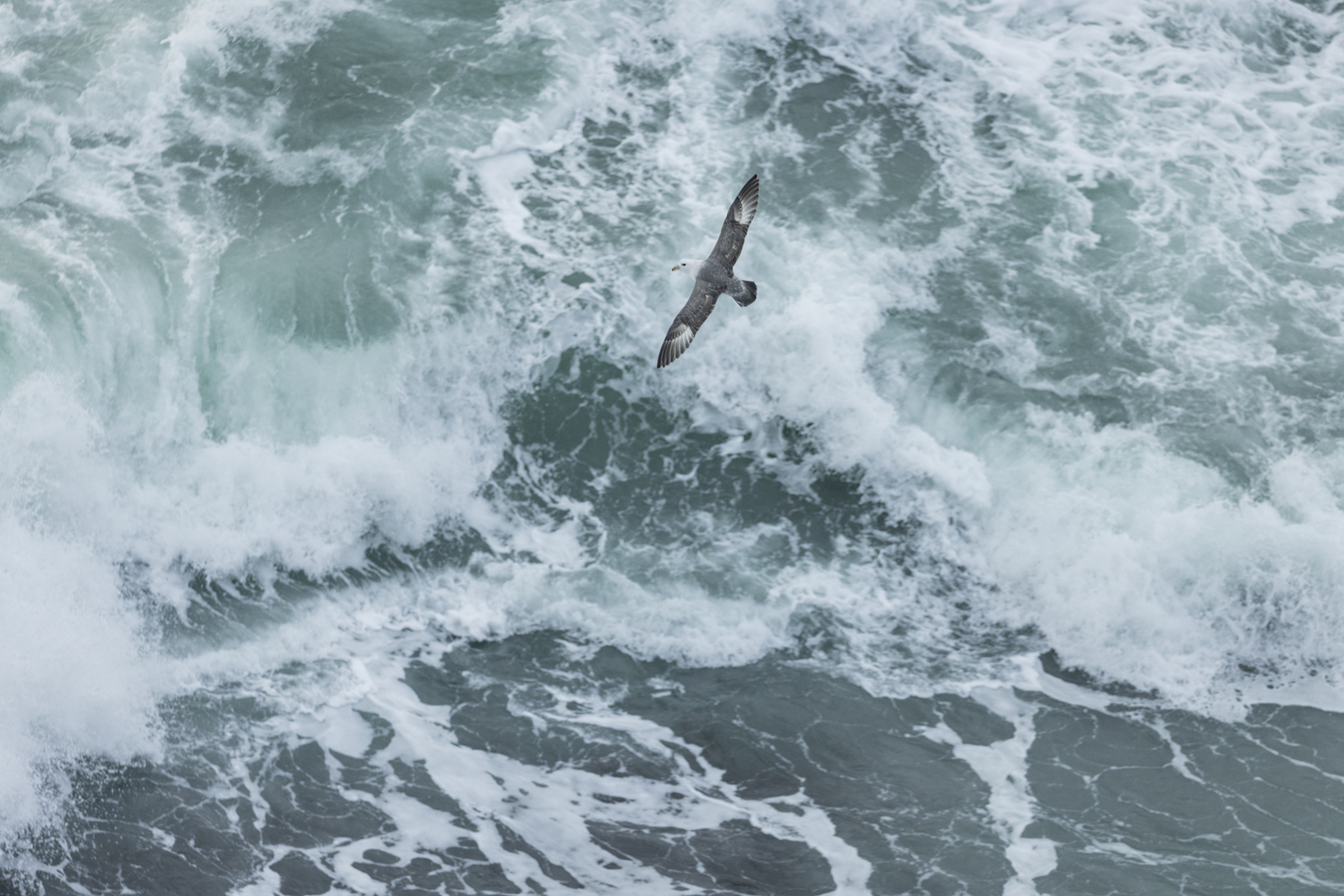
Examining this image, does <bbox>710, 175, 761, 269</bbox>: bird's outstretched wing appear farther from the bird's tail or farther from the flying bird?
the bird's tail

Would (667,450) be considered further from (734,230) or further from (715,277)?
(734,230)

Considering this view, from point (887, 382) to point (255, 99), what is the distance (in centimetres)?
1177

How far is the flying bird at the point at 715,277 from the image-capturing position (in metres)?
17.8

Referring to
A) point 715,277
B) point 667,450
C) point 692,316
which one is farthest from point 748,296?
point 667,450

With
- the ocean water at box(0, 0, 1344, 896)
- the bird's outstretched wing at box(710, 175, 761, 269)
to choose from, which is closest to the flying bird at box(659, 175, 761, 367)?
the bird's outstretched wing at box(710, 175, 761, 269)

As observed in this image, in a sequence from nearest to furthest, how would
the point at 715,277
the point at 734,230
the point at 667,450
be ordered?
the point at 715,277 < the point at 734,230 < the point at 667,450

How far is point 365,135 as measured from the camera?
78.6 ft

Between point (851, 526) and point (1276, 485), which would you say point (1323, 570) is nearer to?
point (1276, 485)

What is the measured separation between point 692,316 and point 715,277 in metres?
0.55

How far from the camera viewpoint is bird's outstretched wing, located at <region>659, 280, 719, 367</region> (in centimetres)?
1792

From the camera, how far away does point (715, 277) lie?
59.1ft

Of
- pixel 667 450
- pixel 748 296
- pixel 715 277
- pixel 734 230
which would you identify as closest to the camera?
pixel 748 296

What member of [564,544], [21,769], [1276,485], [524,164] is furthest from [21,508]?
[1276,485]

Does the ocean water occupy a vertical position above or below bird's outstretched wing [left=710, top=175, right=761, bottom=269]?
below
